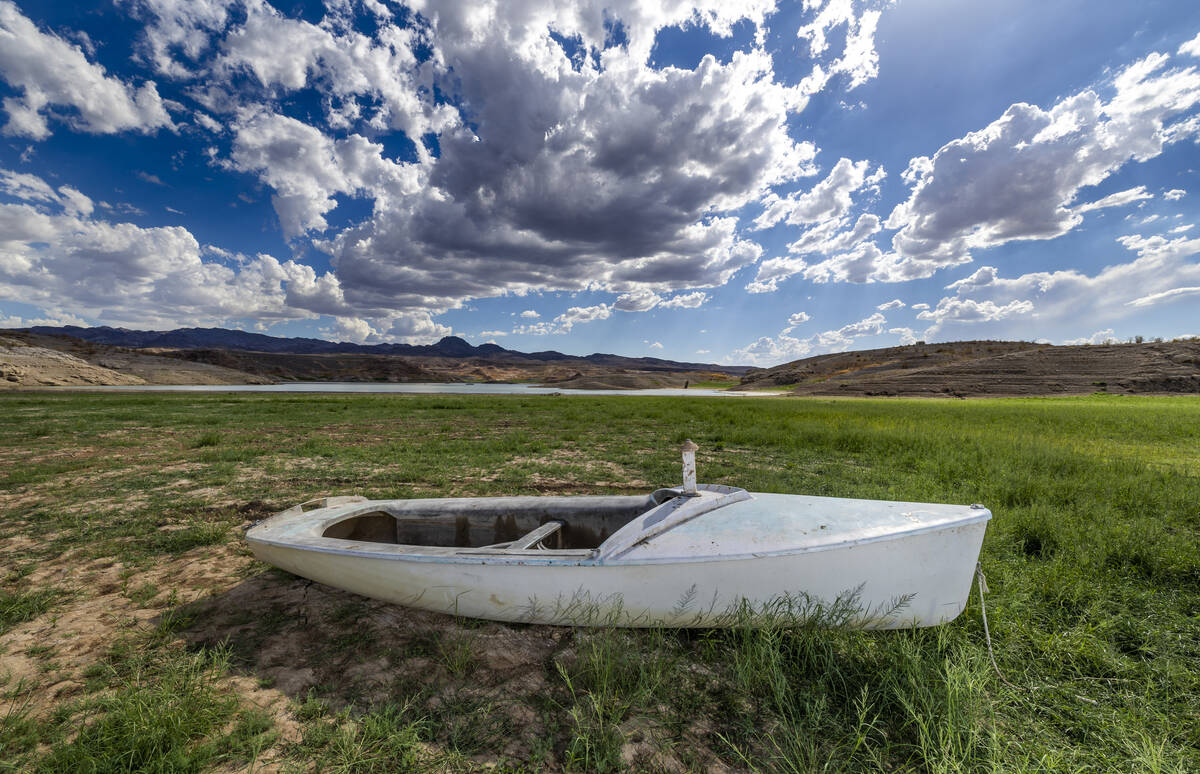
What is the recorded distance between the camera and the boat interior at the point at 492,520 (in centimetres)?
472

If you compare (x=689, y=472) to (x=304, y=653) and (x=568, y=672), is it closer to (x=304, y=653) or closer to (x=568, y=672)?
(x=568, y=672)

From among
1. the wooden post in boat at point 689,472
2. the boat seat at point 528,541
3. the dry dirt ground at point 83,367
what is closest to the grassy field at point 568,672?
the boat seat at point 528,541

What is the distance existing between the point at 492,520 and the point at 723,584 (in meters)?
2.72

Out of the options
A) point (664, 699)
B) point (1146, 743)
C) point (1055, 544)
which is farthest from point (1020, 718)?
point (1055, 544)

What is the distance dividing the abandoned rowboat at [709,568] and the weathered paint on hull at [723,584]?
0.4 inches

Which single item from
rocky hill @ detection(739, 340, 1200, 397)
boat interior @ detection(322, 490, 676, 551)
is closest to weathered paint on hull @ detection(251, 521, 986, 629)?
boat interior @ detection(322, 490, 676, 551)

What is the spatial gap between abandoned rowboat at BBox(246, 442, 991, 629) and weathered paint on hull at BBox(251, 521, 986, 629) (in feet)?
0.03

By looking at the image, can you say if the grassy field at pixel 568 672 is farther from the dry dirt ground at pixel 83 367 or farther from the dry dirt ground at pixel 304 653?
the dry dirt ground at pixel 83 367

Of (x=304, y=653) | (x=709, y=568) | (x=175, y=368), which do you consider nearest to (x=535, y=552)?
(x=709, y=568)

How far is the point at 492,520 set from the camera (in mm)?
4852

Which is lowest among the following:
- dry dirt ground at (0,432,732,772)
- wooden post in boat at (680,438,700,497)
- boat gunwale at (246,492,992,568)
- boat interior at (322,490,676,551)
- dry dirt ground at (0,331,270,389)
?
dry dirt ground at (0,432,732,772)

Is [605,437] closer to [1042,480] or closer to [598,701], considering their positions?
[1042,480]

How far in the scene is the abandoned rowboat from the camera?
315 centimetres

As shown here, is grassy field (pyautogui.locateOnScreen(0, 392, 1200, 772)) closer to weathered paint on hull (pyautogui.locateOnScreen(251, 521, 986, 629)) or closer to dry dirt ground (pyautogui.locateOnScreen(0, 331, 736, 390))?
weathered paint on hull (pyautogui.locateOnScreen(251, 521, 986, 629))
